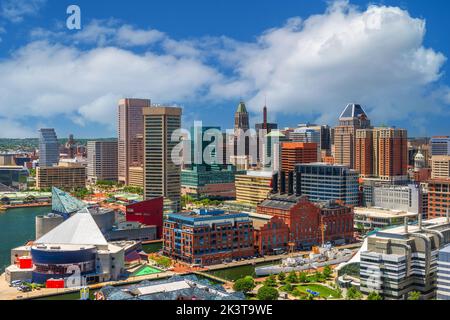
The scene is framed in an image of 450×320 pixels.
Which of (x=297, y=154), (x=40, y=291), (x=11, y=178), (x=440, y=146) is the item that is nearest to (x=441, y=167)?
(x=297, y=154)

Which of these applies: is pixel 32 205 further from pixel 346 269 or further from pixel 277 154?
pixel 346 269

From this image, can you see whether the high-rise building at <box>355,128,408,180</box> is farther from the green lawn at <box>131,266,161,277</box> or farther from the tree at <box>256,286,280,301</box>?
the tree at <box>256,286,280,301</box>

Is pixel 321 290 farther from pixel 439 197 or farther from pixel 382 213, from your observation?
pixel 382 213

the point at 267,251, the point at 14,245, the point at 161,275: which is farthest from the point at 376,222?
the point at 14,245

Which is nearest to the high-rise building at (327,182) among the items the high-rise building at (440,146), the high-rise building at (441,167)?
the high-rise building at (441,167)

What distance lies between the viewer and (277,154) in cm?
2356

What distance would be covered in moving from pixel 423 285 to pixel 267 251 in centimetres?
467

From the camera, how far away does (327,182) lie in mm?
17625

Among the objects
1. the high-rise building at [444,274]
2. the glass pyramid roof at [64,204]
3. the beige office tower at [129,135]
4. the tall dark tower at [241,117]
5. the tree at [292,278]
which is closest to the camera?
the high-rise building at [444,274]

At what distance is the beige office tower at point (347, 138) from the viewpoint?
25.3 metres

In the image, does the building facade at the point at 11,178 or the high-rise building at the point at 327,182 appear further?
the building facade at the point at 11,178

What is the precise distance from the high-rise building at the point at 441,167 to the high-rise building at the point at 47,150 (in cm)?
2295

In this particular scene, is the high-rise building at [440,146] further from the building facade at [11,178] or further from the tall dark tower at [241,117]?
the building facade at [11,178]

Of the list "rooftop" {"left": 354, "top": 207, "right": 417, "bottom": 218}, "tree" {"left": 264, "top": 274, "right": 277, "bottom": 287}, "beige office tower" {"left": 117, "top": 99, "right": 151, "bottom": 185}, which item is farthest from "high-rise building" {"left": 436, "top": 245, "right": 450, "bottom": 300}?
"beige office tower" {"left": 117, "top": 99, "right": 151, "bottom": 185}
